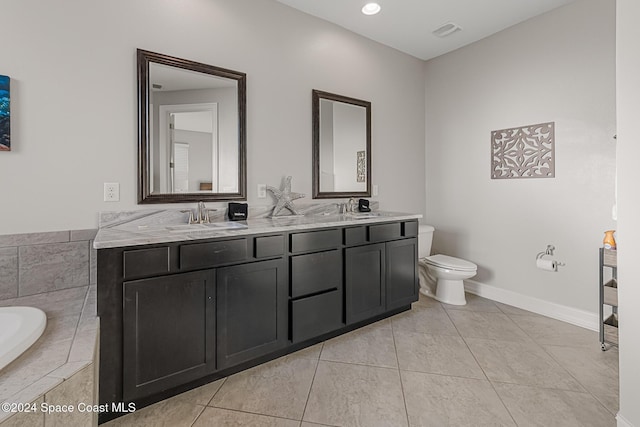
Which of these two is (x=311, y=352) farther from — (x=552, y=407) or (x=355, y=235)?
(x=552, y=407)

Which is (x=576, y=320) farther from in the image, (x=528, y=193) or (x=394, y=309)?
(x=394, y=309)

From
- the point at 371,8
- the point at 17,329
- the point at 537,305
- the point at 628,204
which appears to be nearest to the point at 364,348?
the point at 628,204

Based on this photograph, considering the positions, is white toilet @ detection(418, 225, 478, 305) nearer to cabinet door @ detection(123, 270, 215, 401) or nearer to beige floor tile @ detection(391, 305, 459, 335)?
beige floor tile @ detection(391, 305, 459, 335)

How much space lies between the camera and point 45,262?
71.6 inches

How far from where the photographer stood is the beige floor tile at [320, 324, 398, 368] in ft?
7.12

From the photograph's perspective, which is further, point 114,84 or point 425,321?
point 425,321

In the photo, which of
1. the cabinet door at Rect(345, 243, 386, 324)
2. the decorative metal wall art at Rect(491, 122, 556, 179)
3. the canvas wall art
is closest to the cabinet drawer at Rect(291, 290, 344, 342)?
the cabinet door at Rect(345, 243, 386, 324)

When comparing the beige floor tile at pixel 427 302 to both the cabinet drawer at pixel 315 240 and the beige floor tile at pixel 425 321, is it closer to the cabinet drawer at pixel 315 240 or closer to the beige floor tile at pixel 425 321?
the beige floor tile at pixel 425 321

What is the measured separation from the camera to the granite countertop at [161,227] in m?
1.61

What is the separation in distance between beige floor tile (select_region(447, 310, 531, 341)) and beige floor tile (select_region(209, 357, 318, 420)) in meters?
1.38

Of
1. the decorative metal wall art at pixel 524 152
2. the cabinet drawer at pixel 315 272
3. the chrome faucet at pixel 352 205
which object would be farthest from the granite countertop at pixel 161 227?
the decorative metal wall art at pixel 524 152

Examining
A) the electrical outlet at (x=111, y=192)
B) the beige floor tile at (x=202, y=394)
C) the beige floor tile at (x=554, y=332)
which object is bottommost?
the beige floor tile at (x=202, y=394)

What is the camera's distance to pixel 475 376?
198cm

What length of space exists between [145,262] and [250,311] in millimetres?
682
